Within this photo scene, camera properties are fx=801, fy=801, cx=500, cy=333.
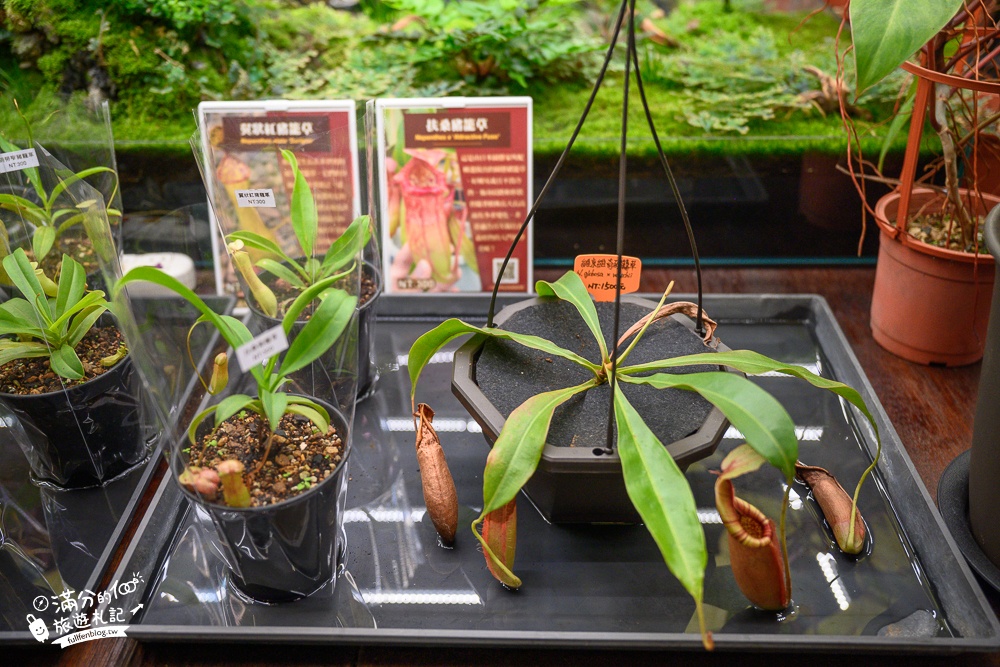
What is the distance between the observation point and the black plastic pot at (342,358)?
3.11 ft

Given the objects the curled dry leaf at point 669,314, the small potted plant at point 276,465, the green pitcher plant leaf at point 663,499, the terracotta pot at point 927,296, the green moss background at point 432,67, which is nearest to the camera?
the green pitcher plant leaf at point 663,499

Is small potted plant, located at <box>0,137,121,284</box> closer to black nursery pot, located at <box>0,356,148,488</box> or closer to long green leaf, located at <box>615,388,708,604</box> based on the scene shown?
black nursery pot, located at <box>0,356,148,488</box>

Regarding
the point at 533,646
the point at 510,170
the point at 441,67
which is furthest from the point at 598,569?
the point at 441,67

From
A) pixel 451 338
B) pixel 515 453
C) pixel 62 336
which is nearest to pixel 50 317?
pixel 62 336

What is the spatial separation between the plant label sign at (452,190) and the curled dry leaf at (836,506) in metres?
0.59

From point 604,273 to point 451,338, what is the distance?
0.72 ft

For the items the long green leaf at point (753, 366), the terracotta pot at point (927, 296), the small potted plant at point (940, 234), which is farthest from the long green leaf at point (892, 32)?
the terracotta pot at point (927, 296)

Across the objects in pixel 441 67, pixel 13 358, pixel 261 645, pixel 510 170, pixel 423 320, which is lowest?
pixel 261 645

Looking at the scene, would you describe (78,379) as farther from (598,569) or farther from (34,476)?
(598,569)

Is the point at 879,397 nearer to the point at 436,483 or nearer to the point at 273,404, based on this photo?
the point at 436,483

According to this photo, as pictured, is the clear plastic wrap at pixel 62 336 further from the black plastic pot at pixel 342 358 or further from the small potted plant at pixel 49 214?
the black plastic pot at pixel 342 358

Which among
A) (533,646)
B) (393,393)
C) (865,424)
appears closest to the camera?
(533,646)

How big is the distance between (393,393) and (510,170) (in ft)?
1.41

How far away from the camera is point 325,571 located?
90 cm
